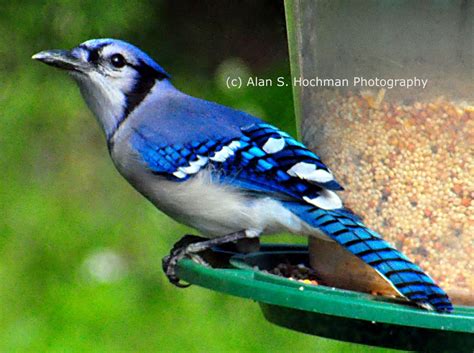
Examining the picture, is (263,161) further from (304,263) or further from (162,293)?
(162,293)

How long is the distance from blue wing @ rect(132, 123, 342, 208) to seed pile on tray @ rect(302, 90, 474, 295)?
0.11m

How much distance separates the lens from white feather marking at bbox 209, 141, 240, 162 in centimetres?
316

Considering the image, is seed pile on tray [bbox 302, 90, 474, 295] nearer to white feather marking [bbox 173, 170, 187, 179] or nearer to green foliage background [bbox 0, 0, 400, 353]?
white feather marking [bbox 173, 170, 187, 179]

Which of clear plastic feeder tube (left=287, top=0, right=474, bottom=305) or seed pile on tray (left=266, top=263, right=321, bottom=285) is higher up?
clear plastic feeder tube (left=287, top=0, right=474, bottom=305)

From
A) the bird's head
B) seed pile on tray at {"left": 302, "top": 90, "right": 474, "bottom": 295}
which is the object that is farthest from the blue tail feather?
the bird's head

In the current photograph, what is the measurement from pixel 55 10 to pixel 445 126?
3.28 metres

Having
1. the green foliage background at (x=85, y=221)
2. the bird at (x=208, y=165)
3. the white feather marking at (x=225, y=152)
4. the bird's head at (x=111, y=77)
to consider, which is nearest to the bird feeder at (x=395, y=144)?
the bird at (x=208, y=165)

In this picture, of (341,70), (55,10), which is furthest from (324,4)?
(55,10)

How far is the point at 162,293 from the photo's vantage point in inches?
197

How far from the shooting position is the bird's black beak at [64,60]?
3289mm

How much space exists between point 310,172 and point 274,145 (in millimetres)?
160

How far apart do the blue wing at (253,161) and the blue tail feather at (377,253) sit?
0.13 feet

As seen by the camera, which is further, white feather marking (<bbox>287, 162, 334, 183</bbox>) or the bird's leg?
the bird's leg

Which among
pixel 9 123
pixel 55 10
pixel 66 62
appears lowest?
pixel 9 123
